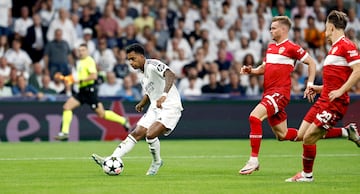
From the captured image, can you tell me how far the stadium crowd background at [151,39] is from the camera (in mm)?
25547

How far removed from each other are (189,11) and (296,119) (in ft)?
18.9

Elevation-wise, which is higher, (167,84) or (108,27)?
(167,84)

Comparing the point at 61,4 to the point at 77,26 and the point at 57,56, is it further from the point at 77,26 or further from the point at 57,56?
the point at 57,56

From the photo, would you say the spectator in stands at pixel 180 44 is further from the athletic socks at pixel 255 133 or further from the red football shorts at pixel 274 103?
the athletic socks at pixel 255 133

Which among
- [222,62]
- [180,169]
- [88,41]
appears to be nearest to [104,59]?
[88,41]

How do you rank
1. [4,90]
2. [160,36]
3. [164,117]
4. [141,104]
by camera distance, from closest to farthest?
[164,117] < [141,104] < [4,90] < [160,36]

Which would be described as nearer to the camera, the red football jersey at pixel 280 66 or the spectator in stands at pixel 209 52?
the red football jersey at pixel 280 66

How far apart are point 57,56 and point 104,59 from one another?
4.36ft

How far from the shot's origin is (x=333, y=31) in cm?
1270

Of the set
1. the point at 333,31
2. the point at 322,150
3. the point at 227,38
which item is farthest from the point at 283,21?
the point at 227,38

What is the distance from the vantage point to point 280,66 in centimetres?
1503

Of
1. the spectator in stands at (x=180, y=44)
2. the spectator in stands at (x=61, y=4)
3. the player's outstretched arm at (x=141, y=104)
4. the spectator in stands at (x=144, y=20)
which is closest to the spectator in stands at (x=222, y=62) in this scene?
the spectator in stands at (x=180, y=44)

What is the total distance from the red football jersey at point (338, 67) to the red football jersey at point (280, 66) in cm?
214

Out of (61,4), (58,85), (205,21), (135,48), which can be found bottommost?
(58,85)
